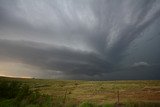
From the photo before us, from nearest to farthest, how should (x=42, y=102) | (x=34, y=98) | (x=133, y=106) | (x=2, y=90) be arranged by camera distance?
1. (x=133, y=106)
2. (x=42, y=102)
3. (x=34, y=98)
4. (x=2, y=90)

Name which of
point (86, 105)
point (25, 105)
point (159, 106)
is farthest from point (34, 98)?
point (159, 106)

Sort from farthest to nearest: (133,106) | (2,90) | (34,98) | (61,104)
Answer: (2,90), (34,98), (61,104), (133,106)

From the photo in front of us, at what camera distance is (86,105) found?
21906 millimetres

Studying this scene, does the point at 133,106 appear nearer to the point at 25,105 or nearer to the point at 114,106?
the point at 114,106

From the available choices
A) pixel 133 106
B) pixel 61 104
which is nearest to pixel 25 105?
pixel 61 104

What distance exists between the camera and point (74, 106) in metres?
22.5

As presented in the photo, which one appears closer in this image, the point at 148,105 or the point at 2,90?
the point at 148,105

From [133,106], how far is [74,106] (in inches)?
230

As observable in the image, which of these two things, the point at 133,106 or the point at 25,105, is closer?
the point at 133,106

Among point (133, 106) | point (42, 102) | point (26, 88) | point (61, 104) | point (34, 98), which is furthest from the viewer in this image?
point (26, 88)

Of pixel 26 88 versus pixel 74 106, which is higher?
pixel 26 88

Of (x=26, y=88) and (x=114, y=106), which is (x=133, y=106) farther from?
(x=26, y=88)

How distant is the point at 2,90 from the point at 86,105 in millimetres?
16735

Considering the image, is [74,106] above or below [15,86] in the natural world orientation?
below
